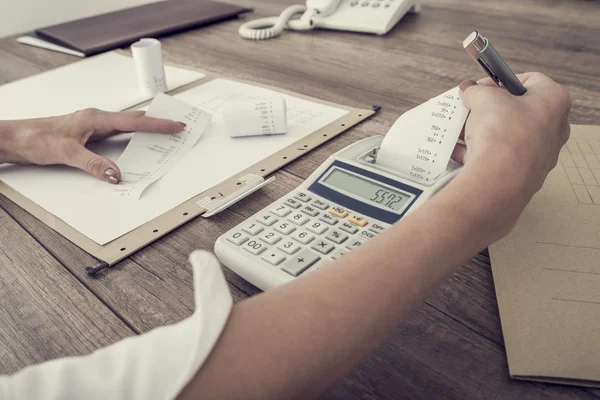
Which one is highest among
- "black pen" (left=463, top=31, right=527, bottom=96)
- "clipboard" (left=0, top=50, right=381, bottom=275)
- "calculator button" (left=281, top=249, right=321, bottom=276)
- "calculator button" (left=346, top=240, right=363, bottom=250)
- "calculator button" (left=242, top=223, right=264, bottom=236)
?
"black pen" (left=463, top=31, right=527, bottom=96)

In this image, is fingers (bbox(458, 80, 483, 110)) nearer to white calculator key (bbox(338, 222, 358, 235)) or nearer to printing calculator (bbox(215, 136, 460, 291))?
printing calculator (bbox(215, 136, 460, 291))

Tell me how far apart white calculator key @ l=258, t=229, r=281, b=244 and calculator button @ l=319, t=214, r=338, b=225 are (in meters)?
0.05

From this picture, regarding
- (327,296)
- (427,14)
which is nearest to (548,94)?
(327,296)

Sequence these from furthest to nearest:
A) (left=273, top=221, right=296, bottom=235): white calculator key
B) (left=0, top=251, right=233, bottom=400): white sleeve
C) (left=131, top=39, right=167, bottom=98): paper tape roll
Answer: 1. (left=131, top=39, right=167, bottom=98): paper tape roll
2. (left=273, top=221, right=296, bottom=235): white calculator key
3. (left=0, top=251, right=233, bottom=400): white sleeve

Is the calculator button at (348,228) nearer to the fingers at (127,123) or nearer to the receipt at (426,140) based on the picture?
the receipt at (426,140)

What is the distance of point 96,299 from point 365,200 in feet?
0.90

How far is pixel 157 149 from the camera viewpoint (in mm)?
698

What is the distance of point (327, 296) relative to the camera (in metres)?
0.32

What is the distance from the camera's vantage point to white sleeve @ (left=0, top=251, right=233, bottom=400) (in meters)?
0.28

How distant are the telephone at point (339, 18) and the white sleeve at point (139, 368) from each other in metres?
0.97

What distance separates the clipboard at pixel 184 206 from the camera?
0.53 m

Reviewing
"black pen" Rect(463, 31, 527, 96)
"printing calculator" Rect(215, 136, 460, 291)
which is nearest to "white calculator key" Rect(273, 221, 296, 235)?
"printing calculator" Rect(215, 136, 460, 291)

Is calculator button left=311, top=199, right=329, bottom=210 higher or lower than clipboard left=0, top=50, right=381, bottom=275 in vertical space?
higher

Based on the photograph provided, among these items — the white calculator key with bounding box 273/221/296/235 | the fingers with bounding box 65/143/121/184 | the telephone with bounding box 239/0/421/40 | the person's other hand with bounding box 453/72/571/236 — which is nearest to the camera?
the person's other hand with bounding box 453/72/571/236
